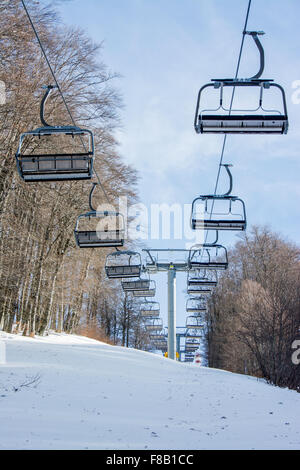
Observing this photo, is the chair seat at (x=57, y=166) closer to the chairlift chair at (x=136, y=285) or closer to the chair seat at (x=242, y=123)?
the chair seat at (x=242, y=123)

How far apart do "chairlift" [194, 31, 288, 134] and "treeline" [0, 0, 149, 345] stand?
9085mm

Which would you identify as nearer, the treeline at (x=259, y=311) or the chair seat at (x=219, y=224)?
the chair seat at (x=219, y=224)

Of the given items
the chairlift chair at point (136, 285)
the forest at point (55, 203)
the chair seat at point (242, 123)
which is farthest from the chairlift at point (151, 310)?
the chair seat at point (242, 123)

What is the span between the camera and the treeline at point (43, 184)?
15.3 m

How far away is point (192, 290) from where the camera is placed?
74.9 ft

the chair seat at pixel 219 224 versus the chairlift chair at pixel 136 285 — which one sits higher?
the chair seat at pixel 219 224

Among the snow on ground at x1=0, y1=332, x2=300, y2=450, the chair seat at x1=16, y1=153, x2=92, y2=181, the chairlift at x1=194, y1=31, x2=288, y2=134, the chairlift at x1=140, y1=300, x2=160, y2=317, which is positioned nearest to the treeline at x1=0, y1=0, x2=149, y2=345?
the chairlift at x1=140, y1=300, x2=160, y2=317

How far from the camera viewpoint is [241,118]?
6.63 metres

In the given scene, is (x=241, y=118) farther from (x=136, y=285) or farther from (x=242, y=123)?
(x=136, y=285)

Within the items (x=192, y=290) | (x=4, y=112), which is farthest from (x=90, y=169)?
(x=192, y=290)

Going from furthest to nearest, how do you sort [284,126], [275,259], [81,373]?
[275,259] → [81,373] → [284,126]

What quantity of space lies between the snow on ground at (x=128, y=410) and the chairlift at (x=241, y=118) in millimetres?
3656

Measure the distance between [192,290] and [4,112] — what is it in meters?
11.0
